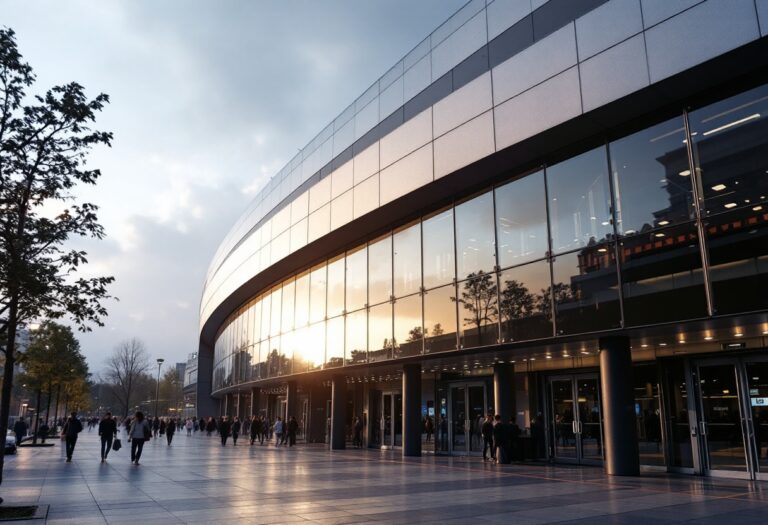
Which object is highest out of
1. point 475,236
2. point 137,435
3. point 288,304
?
point 475,236

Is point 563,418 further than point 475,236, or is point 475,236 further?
point 563,418

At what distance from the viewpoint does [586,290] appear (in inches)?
607

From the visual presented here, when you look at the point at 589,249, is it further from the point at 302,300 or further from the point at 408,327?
the point at 302,300

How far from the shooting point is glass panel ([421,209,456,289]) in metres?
20.4

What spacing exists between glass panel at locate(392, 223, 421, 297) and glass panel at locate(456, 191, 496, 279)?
2.31 m

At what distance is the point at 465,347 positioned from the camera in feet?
62.5

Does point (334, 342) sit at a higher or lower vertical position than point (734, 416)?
higher

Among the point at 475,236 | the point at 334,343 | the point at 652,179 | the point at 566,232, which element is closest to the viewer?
the point at 652,179

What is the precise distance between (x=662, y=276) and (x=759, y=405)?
4.95 metres

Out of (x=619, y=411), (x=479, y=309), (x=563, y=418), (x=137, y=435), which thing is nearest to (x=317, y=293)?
(x=137, y=435)

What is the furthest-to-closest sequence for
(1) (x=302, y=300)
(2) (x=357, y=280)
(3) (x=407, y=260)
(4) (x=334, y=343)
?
1. (1) (x=302, y=300)
2. (4) (x=334, y=343)
3. (2) (x=357, y=280)
4. (3) (x=407, y=260)

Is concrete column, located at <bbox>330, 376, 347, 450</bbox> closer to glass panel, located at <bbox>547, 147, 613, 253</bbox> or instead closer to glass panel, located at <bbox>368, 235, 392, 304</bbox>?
glass panel, located at <bbox>368, 235, 392, 304</bbox>

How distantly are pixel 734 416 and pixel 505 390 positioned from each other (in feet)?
24.0

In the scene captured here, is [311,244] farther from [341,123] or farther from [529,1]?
[529,1]
